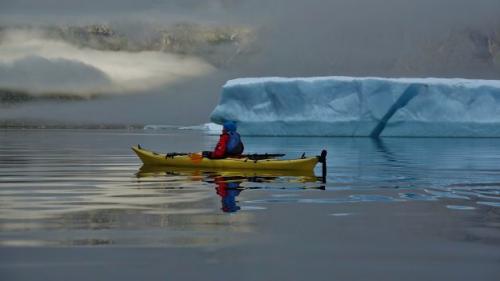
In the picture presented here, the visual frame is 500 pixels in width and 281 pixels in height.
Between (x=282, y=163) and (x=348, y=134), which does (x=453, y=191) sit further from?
(x=348, y=134)

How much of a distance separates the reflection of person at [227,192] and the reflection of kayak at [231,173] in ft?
2.80

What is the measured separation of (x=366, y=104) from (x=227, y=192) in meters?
33.6

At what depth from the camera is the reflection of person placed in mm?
9573

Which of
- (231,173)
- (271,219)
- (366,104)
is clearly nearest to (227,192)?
(271,219)

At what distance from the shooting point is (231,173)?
16703 mm

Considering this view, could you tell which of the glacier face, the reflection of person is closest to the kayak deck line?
the reflection of person

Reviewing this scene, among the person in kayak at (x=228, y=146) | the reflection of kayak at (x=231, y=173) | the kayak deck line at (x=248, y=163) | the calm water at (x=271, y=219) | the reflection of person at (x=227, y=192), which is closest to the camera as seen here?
the calm water at (x=271, y=219)

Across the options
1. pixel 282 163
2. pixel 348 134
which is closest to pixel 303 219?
pixel 282 163

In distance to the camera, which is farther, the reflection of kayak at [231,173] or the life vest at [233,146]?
the life vest at [233,146]

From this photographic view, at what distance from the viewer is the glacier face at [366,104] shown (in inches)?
1748

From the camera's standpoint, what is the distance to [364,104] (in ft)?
146

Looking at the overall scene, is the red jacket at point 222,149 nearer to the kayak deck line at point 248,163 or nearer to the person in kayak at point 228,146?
the person in kayak at point 228,146

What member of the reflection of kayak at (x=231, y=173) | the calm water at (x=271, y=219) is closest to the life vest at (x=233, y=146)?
the reflection of kayak at (x=231, y=173)

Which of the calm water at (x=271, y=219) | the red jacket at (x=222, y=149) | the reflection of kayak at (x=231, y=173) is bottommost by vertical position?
the calm water at (x=271, y=219)
